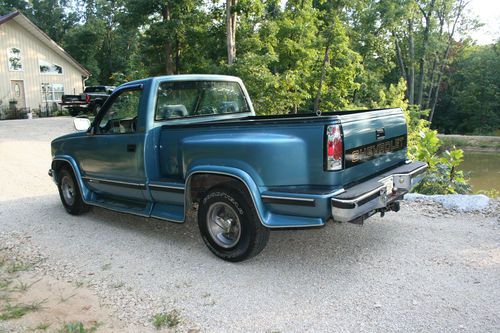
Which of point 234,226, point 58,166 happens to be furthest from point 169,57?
point 234,226

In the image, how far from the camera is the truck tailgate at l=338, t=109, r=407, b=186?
3.95m

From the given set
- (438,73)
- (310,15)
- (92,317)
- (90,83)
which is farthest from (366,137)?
(90,83)

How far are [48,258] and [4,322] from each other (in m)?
1.47

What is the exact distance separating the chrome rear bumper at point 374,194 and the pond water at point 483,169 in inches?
466

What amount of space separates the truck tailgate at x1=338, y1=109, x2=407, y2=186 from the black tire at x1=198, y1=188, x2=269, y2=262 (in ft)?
3.21

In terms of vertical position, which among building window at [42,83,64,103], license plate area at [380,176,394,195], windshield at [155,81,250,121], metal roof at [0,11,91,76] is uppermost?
metal roof at [0,11,91,76]

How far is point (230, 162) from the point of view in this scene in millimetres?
4180

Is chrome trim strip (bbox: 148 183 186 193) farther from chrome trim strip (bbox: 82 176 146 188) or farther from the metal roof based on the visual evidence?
the metal roof

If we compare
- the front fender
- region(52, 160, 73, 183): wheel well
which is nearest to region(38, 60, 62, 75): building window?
region(52, 160, 73, 183): wheel well

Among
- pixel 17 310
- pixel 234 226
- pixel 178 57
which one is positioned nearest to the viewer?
pixel 17 310

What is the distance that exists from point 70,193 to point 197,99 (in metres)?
2.74

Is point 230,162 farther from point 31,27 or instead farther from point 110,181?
point 31,27

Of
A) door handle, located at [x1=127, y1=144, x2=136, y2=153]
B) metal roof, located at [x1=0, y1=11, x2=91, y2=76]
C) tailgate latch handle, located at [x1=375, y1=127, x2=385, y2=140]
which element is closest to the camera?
tailgate latch handle, located at [x1=375, y1=127, x2=385, y2=140]

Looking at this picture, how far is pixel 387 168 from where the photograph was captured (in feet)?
15.8
